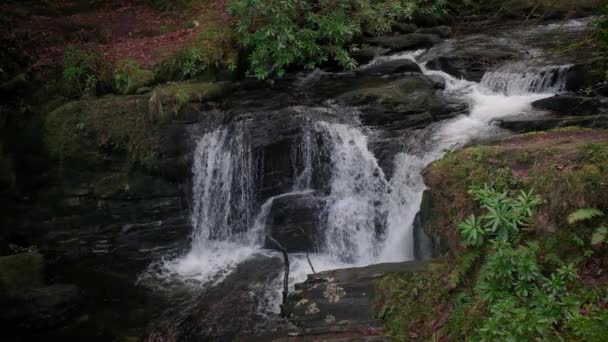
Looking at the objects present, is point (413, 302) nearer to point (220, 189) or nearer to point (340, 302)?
point (340, 302)

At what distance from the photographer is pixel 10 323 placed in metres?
7.74

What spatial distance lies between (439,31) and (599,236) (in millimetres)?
11912

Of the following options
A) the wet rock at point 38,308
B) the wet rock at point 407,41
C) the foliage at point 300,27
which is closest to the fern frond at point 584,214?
the wet rock at point 38,308

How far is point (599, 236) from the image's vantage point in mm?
4047

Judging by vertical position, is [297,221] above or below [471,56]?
below

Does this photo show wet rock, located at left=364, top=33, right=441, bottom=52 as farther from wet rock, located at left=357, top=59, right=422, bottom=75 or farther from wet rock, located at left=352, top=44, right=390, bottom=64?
wet rock, located at left=357, top=59, right=422, bottom=75

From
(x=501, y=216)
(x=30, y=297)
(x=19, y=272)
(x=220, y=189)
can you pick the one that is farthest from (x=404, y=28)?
(x=30, y=297)

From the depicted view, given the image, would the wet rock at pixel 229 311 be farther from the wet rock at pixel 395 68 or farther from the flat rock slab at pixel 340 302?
the wet rock at pixel 395 68

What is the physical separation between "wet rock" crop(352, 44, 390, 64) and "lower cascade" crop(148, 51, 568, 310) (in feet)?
10.3

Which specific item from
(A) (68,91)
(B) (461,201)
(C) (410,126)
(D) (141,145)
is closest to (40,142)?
(A) (68,91)

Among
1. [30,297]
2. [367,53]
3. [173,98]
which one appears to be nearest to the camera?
[30,297]

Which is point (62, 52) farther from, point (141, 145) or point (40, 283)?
point (40, 283)

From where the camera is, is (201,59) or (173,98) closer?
(173,98)

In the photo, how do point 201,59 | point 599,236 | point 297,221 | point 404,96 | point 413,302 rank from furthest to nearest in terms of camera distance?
point 201,59, point 404,96, point 297,221, point 413,302, point 599,236
